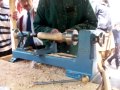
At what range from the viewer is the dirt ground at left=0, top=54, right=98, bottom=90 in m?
0.82

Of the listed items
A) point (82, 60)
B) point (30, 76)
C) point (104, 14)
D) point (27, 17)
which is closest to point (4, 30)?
point (27, 17)

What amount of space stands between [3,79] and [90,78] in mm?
396

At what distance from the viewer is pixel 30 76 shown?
94 cm

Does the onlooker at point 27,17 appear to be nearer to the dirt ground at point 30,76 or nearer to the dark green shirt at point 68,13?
the dark green shirt at point 68,13

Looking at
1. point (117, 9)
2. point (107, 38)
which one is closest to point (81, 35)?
point (107, 38)

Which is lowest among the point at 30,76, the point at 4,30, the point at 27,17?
the point at 30,76

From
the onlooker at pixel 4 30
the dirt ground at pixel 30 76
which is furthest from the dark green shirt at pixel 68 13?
the onlooker at pixel 4 30

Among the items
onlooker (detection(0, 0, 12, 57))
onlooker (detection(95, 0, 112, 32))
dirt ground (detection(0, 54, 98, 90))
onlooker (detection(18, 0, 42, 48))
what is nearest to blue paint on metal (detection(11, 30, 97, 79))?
dirt ground (detection(0, 54, 98, 90))

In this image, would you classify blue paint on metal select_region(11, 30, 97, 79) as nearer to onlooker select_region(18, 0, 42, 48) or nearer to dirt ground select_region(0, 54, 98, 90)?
dirt ground select_region(0, 54, 98, 90)

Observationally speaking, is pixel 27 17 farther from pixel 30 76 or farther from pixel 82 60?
pixel 82 60

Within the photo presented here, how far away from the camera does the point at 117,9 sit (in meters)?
1.77

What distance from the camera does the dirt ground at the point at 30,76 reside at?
2.70 feet

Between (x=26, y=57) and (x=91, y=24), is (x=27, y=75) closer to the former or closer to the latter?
(x=26, y=57)

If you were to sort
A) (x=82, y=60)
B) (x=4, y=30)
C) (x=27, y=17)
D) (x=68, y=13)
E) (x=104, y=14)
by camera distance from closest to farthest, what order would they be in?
(x=82, y=60) < (x=68, y=13) < (x=27, y=17) < (x=104, y=14) < (x=4, y=30)
